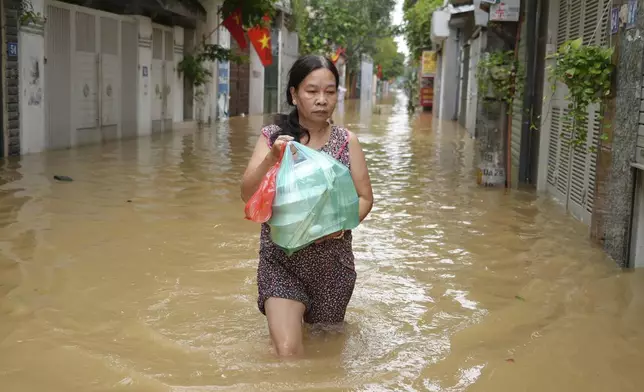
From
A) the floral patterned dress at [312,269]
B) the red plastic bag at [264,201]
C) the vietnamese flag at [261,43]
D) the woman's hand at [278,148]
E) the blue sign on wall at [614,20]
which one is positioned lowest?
the floral patterned dress at [312,269]

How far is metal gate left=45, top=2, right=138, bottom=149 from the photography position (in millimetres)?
13930

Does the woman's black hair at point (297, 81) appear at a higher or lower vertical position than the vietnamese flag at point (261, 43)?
lower

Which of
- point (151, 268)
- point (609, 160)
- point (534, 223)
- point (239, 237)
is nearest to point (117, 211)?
point (239, 237)

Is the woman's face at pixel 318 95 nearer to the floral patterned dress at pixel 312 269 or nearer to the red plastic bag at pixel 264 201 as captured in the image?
the floral patterned dress at pixel 312 269

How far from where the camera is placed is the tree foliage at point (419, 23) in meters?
31.2

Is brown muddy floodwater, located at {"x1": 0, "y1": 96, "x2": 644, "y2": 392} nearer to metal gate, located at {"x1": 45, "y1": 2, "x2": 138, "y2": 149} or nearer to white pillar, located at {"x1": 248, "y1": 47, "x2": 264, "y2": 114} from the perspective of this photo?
metal gate, located at {"x1": 45, "y1": 2, "x2": 138, "y2": 149}

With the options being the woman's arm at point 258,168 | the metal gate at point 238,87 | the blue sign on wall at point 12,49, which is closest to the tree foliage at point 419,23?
the metal gate at point 238,87

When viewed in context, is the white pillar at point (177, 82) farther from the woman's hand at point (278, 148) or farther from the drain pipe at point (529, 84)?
the woman's hand at point (278, 148)

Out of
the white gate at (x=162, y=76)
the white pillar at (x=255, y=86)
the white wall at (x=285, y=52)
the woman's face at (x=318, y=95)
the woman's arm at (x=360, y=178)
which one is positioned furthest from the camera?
the white wall at (x=285, y=52)

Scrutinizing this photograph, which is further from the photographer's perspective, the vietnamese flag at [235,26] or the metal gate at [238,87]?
the metal gate at [238,87]

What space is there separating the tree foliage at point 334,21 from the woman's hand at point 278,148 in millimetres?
29484

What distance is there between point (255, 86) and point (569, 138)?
946 inches

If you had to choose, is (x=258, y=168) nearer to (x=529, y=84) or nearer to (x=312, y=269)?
(x=312, y=269)

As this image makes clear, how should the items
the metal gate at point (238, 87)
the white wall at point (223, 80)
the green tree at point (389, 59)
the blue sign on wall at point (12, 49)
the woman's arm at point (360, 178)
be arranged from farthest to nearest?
1. the green tree at point (389, 59)
2. the metal gate at point (238, 87)
3. the white wall at point (223, 80)
4. the blue sign on wall at point (12, 49)
5. the woman's arm at point (360, 178)
